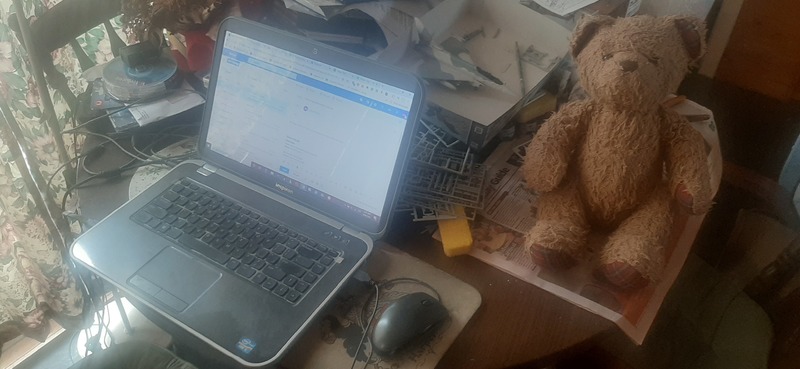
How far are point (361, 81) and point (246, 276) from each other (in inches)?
10.6

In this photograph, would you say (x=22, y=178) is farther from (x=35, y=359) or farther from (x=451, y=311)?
(x=451, y=311)

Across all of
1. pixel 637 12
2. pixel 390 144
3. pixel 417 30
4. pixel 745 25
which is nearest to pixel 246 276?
pixel 390 144

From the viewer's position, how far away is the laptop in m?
0.72

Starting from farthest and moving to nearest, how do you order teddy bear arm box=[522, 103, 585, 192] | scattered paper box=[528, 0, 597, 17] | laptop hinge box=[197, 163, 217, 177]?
1. scattered paper box=[528, 0, 597, 17]
2. laptop hinge box=[197, 163, 217, 177]
3. teddy bear arm box=[522, 103, 585, 192]

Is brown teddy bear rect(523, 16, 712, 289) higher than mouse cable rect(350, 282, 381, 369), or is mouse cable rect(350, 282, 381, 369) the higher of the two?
brown teddy bear rect(523, 16, 712, 289)

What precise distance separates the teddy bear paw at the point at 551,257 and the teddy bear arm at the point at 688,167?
0.15 metres

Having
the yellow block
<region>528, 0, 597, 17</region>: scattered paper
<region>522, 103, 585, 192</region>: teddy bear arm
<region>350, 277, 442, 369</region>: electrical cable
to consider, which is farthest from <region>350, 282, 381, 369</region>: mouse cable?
<region>528, 0, 597, 17</region>: scattered paper

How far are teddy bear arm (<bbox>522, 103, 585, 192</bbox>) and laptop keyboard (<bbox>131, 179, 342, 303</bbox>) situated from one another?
269 mm

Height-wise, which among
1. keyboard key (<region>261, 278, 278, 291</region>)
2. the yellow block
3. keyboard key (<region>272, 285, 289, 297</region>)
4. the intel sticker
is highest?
the yellow block

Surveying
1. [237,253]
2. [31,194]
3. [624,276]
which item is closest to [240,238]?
[237,253]

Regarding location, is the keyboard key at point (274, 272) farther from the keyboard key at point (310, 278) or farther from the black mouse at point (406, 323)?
the black mouse at point (406, 323)

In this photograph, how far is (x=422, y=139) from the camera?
911 mm

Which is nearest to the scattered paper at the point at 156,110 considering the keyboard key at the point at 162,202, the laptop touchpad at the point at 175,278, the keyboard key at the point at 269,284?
the keyboard key at the point at 162,202

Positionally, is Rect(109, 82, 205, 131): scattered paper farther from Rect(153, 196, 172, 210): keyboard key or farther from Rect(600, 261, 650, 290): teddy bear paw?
Rect(600, 261, 650, 290): teddy bear paw
